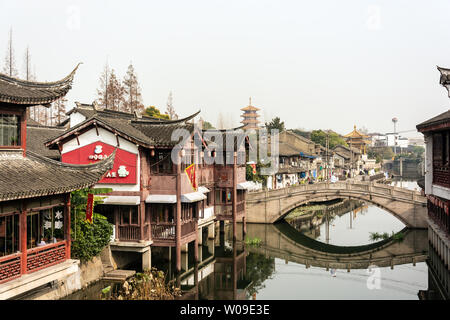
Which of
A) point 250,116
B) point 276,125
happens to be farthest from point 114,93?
point 250,116

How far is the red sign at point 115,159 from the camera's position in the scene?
794 inches

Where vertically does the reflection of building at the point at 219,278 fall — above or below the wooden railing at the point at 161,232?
below

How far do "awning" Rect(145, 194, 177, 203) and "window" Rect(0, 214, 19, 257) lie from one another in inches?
306

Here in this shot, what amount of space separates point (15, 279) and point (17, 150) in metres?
3.99

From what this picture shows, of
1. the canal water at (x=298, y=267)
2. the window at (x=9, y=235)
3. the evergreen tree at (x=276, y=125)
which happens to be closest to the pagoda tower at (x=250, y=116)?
the evergreen tree at (x=276, y=125)

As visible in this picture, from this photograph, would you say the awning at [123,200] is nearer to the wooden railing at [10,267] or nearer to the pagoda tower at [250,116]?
the wooden railing at [10,267]

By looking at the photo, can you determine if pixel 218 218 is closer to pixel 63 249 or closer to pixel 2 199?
pixel 63 249

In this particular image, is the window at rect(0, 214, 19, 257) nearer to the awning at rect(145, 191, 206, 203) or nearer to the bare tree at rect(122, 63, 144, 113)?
the awning at rect(145, 191, 206, 203)

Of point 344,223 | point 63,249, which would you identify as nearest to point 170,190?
point 63,249

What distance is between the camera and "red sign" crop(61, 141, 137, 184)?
20.2 m

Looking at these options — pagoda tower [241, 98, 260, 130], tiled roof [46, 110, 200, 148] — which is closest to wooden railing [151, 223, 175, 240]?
tiled roof [46, 110, 200, 148]

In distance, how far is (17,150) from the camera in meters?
13.6

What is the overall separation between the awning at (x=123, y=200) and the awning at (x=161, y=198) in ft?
1.67

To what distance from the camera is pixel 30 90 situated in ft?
46.9
